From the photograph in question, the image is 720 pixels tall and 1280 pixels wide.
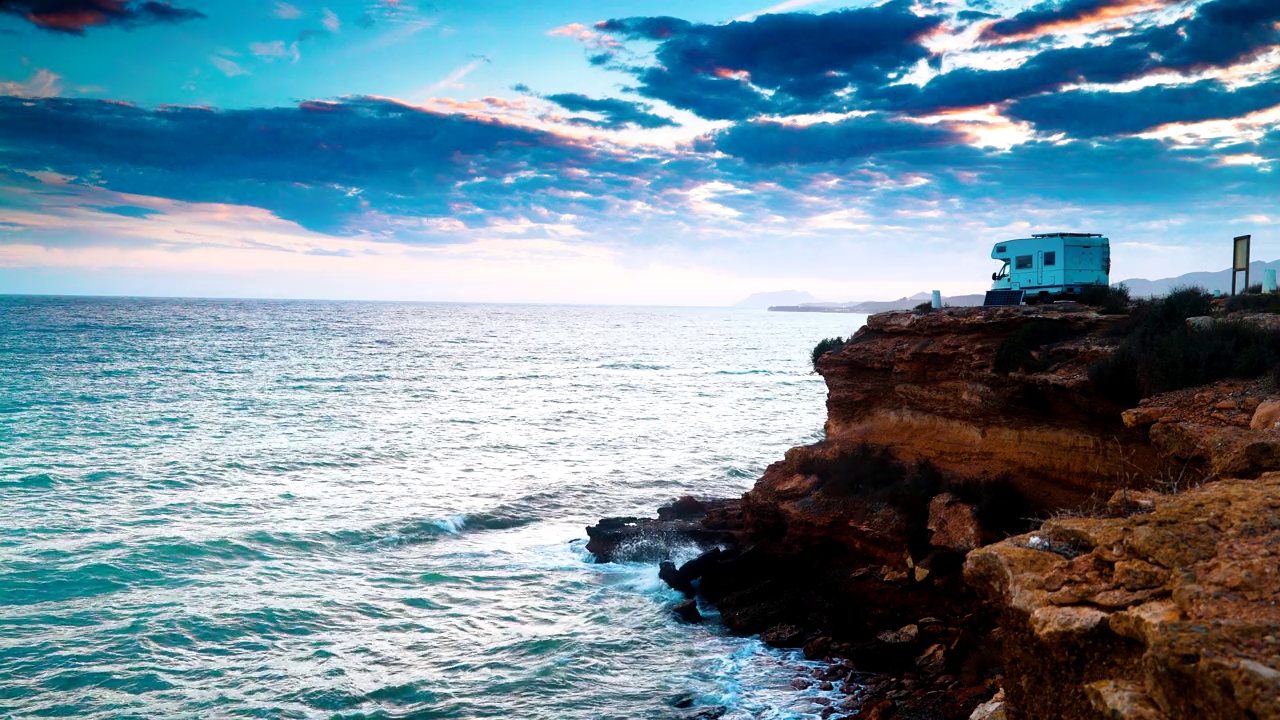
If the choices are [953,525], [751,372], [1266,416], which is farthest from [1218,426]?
[751,372]

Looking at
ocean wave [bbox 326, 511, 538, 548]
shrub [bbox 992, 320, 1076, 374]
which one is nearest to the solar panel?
shrub [bbox 992, 320, 1076, 374]

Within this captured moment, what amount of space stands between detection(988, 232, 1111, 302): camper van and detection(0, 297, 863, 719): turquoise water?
14161mm

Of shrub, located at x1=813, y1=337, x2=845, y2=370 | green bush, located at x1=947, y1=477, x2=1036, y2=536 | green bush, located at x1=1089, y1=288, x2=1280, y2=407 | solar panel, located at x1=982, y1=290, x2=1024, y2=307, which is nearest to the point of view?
green bush, located at x1=1089, y1=288, x2=1280, y2=407

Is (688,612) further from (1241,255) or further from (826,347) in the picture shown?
(1241,255)

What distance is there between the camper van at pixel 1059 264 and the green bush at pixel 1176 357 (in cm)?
991

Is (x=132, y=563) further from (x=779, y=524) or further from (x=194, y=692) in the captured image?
(x=779, y=524)

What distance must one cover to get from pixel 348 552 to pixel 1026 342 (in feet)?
64.6

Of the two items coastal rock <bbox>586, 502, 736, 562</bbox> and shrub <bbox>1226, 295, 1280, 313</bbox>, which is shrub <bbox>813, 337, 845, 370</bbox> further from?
shrub <bbox>1226, 295, 1280, 313</bbox>

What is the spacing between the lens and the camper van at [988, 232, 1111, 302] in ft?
82.2

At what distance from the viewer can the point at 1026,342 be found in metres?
17.3

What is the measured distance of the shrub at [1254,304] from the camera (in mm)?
15852

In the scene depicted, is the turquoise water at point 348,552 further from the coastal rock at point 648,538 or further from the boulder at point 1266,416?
the boulder at point 1266,416

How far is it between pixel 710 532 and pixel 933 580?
8090mm

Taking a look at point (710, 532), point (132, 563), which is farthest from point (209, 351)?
point (710, 532)
